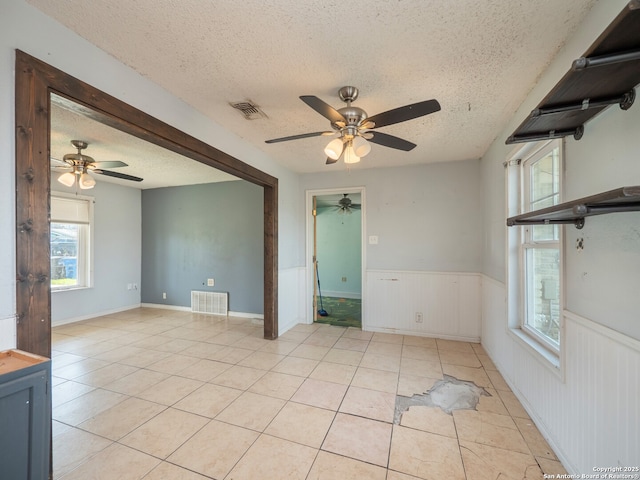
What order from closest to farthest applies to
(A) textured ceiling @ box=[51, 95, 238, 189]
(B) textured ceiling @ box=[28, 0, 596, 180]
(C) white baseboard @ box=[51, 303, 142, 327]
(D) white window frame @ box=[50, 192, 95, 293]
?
(B) textured ceiling @ box=[28, 0, 596, 180] → (A) textured ceiling @ box=[51, 95, 238, 189] → (C) white baseboard @ box=[51, 303, 142, 327] → (D) white window frame @ box=[50, 192, 95, 293]

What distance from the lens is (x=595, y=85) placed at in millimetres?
1065

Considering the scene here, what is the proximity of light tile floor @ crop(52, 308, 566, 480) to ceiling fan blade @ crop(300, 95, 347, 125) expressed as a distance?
2197 millimetres

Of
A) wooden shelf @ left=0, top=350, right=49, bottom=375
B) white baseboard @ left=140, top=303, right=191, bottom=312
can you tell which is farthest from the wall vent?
wooden shelf @ left=0, top=350, right=49, bottom=375

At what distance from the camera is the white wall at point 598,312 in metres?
1.11

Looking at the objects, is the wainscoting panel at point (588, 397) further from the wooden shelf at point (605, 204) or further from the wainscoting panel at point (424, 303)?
the wainscoting panel at point (424, 303)

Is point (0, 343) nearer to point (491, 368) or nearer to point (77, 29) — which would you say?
point (77, 29)

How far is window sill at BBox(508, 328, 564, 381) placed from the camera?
1.66 m

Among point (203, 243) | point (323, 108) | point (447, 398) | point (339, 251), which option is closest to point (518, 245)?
point (447, 398)

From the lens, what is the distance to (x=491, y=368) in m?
2.81

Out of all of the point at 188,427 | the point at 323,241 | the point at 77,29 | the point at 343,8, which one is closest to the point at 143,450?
the point at 188,427

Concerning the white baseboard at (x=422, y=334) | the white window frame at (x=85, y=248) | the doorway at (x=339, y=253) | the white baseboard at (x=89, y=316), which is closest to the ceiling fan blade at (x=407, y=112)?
the white baseboard at (x=422, y=334)

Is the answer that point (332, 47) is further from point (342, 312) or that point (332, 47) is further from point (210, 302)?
point (210, 302)

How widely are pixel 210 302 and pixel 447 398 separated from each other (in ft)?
14.1

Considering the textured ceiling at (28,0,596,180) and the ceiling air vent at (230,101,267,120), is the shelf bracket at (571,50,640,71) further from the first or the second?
the ceiling air vent at (230,101,267,120)
